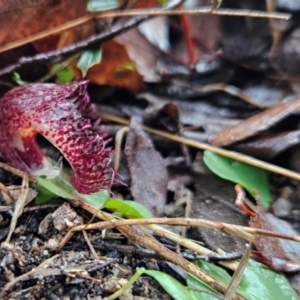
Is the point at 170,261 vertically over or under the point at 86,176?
under

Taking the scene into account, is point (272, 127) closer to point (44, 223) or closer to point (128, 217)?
point (128, 217)

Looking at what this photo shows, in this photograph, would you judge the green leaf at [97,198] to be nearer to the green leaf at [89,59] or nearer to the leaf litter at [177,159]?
the leaf litter at [177,159]

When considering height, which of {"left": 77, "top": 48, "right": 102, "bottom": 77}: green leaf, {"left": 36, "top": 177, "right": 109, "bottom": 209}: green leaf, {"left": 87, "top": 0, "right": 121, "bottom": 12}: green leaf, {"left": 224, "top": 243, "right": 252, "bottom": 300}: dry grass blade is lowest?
{"left": 224, "top": 243, "right": 252, "bottom": 300}: dry grass blade

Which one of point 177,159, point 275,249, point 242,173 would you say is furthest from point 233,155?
point 275,249

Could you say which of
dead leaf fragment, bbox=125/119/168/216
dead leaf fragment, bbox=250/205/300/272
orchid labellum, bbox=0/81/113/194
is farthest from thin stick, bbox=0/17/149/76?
dead leaf fragment, bbox=250/205/300/272

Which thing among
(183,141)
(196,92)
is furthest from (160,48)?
(183,141)

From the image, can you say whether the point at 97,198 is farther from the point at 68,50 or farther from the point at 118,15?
the point at 118,15

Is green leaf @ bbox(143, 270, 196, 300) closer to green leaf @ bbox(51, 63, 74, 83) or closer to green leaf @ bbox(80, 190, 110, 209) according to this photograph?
green leaf @ bbox(80, 190, 110, 209)

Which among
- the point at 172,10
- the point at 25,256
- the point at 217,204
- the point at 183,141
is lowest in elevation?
the point at 217,204
